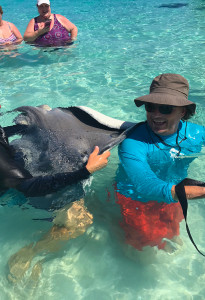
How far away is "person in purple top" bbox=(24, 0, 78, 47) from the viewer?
7246 millimetres

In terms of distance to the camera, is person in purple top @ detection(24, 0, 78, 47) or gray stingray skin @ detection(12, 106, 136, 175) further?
person in purple top @ detection(24, 0, 78, 47)

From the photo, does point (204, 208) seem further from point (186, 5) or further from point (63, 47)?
point (186, 5)

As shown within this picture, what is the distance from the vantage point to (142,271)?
259 centimetres

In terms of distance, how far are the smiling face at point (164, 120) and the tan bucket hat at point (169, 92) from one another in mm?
78

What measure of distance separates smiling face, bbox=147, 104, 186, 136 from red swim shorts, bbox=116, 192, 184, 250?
0.70 metres

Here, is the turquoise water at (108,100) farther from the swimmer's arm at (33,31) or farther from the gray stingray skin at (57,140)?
the gray stingray skin at (57,140)

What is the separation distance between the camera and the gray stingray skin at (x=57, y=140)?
2.54m

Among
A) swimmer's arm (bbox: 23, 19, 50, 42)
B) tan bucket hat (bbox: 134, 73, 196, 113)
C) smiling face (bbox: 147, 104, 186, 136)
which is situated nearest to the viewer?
tan bucket hat (bbox: 134, 73, 196, 113)

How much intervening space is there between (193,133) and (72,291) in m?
1.82

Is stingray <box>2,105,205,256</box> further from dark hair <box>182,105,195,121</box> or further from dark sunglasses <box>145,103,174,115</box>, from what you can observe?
dark hair <box>182,105,195,121</box>

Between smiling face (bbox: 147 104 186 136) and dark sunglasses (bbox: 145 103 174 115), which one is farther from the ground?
dark sunglasses (bbox: 145 103 174 115)

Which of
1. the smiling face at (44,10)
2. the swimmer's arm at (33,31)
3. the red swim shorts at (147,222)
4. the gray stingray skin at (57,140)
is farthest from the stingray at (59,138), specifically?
the smiling face at (44,10)

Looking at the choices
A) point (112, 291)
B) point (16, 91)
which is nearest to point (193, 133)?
point (112, 291)

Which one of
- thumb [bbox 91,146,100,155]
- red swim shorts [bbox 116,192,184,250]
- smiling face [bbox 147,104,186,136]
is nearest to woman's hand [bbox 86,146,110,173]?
thumb [bbox 91,146,100,155]
